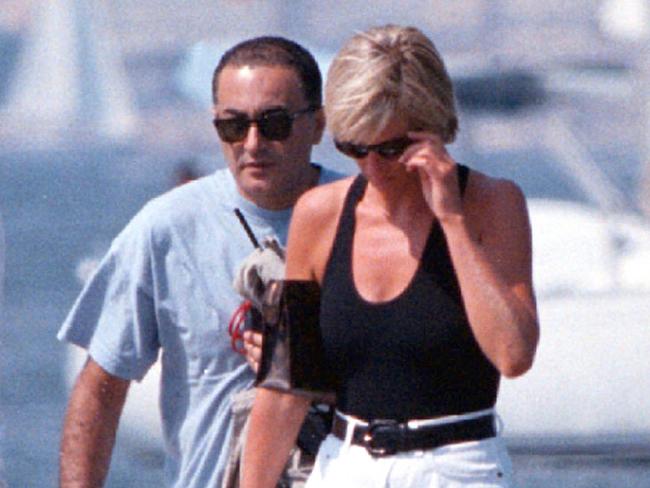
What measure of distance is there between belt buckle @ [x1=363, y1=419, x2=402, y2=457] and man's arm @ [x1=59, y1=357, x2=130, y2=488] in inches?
34.4

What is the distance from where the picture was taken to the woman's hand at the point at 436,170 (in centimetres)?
340

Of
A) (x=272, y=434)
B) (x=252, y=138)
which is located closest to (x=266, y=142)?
(x=252, y=138)

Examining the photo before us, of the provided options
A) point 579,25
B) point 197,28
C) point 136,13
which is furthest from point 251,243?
point 136,13

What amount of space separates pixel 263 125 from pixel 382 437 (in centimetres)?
87

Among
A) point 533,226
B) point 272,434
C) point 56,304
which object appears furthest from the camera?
point 56,304

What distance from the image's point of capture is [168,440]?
13.7 feet

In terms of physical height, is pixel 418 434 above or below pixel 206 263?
below

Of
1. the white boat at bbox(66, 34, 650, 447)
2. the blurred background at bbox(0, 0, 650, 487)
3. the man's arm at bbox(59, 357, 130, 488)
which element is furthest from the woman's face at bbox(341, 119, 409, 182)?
the white boat at bbox(66, 34, 650, 447)

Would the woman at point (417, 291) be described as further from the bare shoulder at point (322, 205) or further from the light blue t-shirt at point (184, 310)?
the light blue t-shirt at point (184, 310)

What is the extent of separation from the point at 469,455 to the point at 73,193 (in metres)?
40.2

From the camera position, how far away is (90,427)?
4.24 meters

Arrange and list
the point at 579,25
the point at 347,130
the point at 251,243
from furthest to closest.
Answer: the point at 579,25 < the point at 251,243 < the point at 347,130

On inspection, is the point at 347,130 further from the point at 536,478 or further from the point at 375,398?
the point at 536,478

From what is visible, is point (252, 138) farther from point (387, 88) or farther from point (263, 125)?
point (387, 88)
